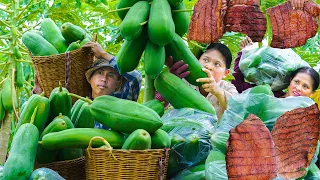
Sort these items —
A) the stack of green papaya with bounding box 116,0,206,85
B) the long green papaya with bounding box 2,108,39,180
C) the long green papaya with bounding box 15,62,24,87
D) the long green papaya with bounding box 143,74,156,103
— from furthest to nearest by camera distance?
the long green papaya with bounding box 15,62,24,87 < the long green papaya with bounding box 143,74,156,103 < the stack of green papaya with bounding box 116,0,206,85 < the long green papaya with bounding box 2,108,39,180

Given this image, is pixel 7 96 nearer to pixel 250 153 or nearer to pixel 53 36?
pixel 53 36

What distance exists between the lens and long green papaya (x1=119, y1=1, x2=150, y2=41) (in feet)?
5.85

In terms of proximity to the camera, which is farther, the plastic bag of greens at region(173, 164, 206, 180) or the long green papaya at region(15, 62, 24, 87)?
the long green papaya at region(15, 62, 24, 87)

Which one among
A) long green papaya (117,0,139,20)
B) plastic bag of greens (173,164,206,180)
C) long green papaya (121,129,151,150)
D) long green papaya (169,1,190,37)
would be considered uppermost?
long green papaya (117,0,139,20)

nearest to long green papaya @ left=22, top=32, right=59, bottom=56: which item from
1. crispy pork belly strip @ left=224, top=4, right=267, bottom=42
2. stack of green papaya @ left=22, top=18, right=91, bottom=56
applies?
stack of green papaya @ left=22, top=18, right=91, bottom=56

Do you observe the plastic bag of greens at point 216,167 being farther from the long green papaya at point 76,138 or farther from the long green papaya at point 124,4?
the long green papaya at point 124,4

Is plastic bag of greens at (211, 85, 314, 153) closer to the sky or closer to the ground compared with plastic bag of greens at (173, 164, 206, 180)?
closer to the sky

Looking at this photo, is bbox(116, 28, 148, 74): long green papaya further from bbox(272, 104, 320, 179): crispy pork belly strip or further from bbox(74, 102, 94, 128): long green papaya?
bbox(272, 104, 320, 179): crispy pork belly strip

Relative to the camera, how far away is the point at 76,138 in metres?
1.62

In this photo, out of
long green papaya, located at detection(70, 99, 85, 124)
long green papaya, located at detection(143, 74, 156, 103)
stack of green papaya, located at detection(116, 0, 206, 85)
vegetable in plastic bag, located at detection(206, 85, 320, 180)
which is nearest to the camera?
vegetable in plastic bag, located at detection(206, 85, 320, 180)

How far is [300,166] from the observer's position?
137 centimetres

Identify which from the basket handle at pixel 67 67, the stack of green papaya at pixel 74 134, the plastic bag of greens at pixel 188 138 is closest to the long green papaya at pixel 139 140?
the stack of green papaya at pixel 74 134

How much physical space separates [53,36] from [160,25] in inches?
32.0

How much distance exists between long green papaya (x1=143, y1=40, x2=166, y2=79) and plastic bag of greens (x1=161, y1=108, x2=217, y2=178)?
18cm
